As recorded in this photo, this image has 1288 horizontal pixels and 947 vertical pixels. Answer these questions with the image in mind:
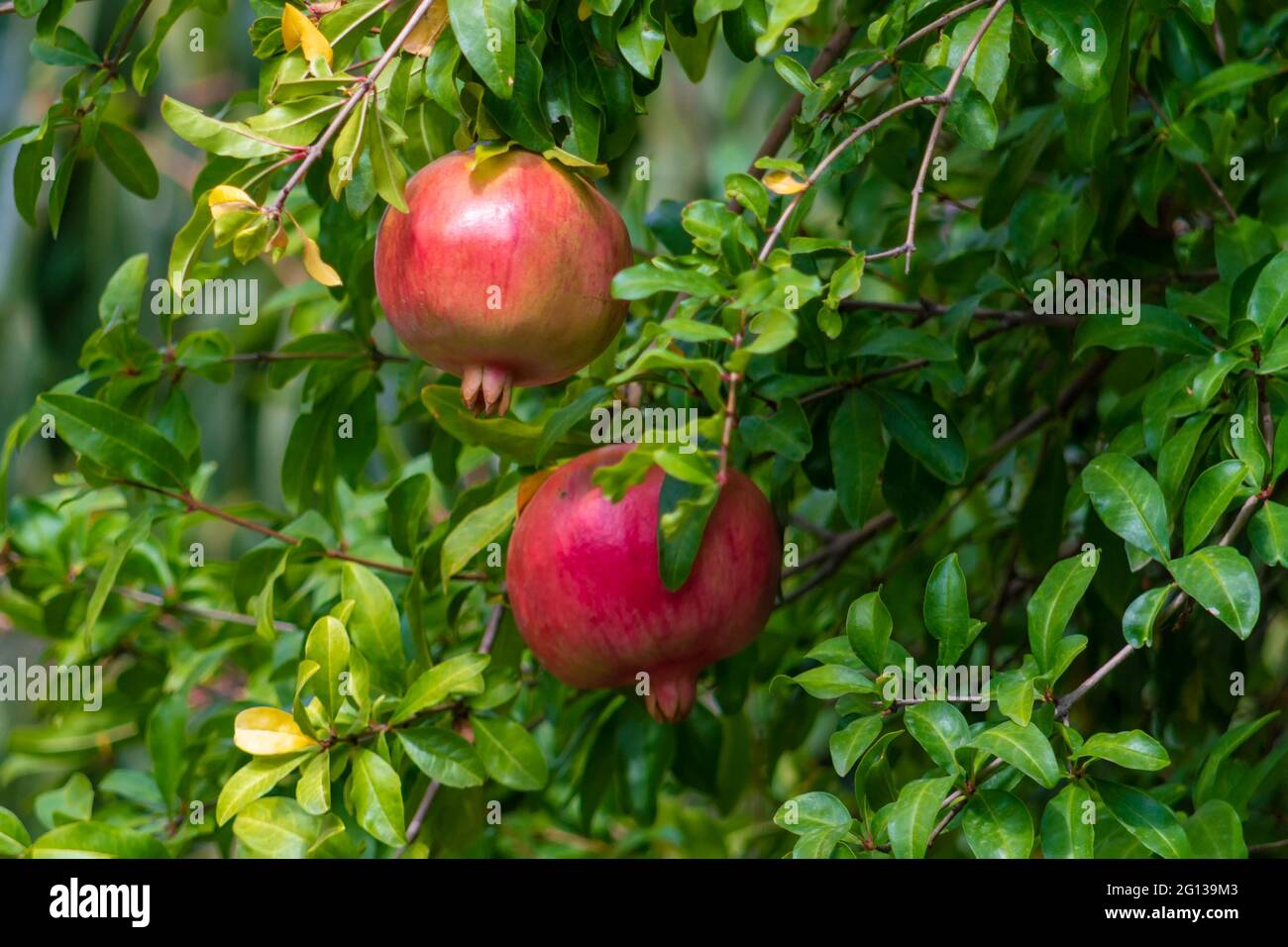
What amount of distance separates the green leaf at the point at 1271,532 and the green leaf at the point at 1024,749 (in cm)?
24

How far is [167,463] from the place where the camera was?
63.4 inches

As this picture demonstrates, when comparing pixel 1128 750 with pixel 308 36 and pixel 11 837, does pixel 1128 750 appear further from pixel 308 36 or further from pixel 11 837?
pixel 11 837

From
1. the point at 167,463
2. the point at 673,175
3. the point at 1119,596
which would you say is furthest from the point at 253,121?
the point at 673,175

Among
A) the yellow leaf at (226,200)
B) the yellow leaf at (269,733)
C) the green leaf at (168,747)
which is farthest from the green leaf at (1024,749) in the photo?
the green leaf at (168,747)

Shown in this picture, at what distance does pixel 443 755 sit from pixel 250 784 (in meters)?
0.18

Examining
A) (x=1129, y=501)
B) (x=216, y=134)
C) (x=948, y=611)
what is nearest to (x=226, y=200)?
(x=216, y=134)

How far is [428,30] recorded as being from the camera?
1.21 m

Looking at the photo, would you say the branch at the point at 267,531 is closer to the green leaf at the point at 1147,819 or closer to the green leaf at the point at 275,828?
the green leaf at the point at 275,828

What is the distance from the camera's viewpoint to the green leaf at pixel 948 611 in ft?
3.86
